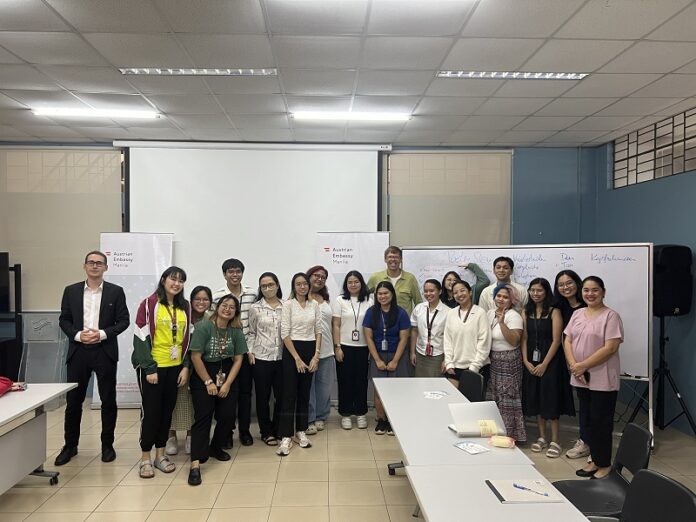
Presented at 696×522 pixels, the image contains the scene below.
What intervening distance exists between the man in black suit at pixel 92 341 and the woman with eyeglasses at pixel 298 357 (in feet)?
4.70

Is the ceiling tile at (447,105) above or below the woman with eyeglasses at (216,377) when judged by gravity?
above

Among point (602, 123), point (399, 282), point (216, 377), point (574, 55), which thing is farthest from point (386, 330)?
point (602, 123)

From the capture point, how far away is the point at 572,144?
20.2 ft

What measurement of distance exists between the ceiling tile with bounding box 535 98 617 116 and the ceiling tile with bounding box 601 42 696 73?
71 centimetres

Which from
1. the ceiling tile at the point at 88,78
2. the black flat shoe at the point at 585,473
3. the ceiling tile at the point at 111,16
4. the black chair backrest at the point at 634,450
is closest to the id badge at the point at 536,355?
the black flat shoe at the point at 585,473

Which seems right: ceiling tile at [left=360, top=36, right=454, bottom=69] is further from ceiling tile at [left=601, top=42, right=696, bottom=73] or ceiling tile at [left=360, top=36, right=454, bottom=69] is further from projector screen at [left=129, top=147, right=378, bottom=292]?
projector screen at [left=129, top=147, right=378, bottom=292]

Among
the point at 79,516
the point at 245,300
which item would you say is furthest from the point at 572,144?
the point at 79,516

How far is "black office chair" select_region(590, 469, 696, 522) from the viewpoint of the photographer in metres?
1.64

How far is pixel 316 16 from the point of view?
2947 mm

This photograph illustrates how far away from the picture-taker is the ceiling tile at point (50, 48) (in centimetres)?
321

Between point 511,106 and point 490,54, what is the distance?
1264 millimetres

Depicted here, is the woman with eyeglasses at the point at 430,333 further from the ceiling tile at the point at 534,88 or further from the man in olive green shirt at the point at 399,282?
the ceiling tile at the point at 534,88

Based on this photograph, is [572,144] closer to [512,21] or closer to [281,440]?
[512,21]

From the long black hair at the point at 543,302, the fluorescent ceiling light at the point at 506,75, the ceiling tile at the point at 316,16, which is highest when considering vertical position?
the fluorescent ceiling light at the point at 506,75
